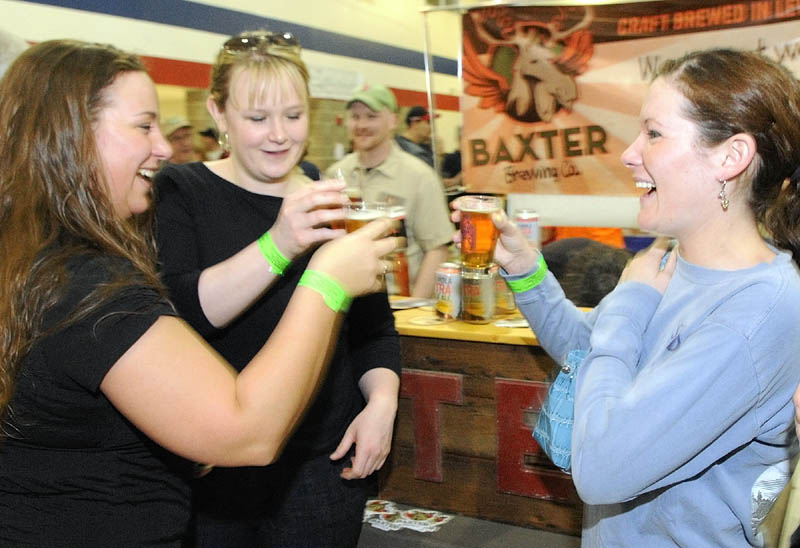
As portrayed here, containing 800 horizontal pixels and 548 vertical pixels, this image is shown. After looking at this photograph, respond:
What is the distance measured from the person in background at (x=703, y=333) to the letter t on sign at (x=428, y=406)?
148 centimetres

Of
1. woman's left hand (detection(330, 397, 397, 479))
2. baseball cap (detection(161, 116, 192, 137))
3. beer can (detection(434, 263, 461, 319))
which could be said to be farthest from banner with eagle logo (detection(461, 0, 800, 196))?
woman's left hand (detection(330, 397, 397, 479))

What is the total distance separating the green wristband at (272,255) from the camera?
1.61 m

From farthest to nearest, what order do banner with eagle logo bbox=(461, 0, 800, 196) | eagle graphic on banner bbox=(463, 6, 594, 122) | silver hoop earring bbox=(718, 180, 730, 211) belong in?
eagle graphic on banner bbox=(463, 6, 594, 122) < banner with eagle logo bbox=(461, 0, 800, 196) < silver hoop earring bbox=(718, 180, 730, 211)

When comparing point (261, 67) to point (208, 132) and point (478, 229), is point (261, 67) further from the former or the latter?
point (208, 132)

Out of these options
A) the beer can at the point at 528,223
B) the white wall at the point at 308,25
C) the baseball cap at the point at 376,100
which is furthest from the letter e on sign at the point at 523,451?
the baseball cap at the point at 376,100

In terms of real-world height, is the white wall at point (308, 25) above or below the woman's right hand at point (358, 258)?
above

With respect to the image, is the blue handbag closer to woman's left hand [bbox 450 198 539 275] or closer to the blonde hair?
woman's left hand [bbox 450 198 539 275]

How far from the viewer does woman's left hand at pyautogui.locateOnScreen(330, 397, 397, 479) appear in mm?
1844

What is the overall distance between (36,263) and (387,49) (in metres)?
7.91

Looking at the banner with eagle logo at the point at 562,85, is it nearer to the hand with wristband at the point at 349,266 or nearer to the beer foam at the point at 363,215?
the beer foam at the point at 363,215

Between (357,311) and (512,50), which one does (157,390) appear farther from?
(512,50)

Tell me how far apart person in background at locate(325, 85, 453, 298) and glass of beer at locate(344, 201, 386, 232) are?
2535 mm

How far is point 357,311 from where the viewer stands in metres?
2.03

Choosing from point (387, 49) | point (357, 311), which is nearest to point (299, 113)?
point (357, 311)
